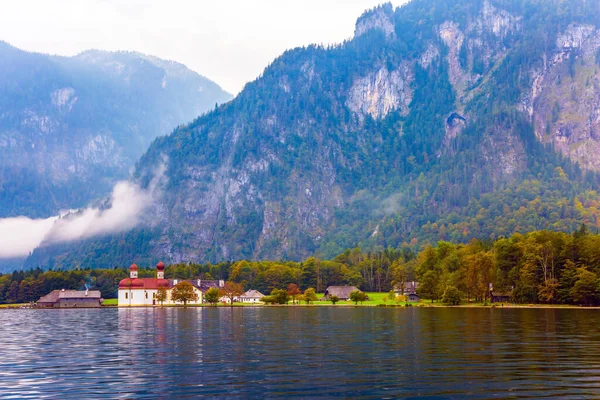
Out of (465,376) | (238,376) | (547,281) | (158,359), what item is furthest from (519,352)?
(547,281)

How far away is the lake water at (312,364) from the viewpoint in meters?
41.6

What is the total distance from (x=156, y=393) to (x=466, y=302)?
156 m

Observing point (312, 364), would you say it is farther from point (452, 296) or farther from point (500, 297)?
point (500, 297)

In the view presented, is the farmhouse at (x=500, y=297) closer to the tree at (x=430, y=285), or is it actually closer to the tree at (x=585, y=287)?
the tree at (x=430, y=285)

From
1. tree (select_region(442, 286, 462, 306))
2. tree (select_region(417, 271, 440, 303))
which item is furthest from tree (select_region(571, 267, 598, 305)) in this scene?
tree (select_region(417, 271, 440, 303))

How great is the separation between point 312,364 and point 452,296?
12975 centimetres

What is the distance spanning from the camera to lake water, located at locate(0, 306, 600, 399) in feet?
136

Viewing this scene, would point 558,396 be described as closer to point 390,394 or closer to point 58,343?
point 390,394

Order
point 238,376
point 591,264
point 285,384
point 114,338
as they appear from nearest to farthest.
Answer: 1. point 285,384
2. point 238,376
3. point 114,338
4. point 591,264

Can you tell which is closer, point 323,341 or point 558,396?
point 558,396

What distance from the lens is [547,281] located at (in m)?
162

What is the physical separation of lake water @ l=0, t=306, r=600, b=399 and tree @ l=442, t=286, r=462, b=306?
297 feet

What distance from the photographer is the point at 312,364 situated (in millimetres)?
52906

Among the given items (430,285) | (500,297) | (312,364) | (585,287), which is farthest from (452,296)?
(312,364)
